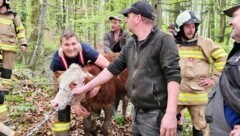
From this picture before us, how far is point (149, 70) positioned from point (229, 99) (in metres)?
1.11

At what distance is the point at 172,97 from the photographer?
3.74 meters

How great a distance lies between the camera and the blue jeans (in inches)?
159

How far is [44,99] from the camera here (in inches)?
387

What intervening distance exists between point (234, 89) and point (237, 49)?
461mm

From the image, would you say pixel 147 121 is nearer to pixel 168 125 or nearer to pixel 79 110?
pixel 168 125

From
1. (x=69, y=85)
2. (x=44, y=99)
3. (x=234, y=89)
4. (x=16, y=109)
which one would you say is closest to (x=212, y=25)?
(x=44, y=99)

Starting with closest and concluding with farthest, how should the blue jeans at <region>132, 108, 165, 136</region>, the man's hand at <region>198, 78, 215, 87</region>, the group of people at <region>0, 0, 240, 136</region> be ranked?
the group of people at <region>0, 0, 240, 136</region> → the blue jeans at <region>132, 108, 165, 136</region> → the man's hand at <region>198, 78, 215, 87</region>

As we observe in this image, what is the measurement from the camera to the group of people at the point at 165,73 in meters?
3.36

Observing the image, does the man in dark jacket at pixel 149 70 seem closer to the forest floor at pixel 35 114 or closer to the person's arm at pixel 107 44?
the forest floor at pixel 35 114

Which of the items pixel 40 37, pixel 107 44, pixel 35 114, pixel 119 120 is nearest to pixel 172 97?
pixel 119 120

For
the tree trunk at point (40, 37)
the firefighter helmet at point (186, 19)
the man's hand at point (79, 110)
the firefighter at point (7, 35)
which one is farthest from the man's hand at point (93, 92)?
the tree trunk at point (40, 37)

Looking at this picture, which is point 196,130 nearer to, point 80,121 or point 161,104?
point 161,104

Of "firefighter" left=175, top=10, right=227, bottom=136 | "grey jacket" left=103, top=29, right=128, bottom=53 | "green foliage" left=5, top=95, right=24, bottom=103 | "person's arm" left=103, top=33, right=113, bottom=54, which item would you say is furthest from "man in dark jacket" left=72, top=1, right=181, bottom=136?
"green foliage" left=5, top=95, right=24, bottom=103

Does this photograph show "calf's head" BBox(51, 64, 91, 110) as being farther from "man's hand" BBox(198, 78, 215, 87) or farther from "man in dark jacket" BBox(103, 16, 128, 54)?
"man in dark jacket" BBox(103, 16, 128, 54)
